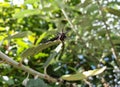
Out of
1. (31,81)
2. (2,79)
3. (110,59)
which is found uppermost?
(31,81)

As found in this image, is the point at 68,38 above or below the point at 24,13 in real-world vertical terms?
below

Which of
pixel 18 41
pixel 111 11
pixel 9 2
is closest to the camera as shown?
pixel 111 11

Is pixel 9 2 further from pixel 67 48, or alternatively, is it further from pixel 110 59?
pixel 110 59

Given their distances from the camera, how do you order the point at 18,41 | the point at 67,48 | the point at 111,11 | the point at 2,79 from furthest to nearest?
the point at 67,48
the point at 18,41
the point at 111,11
the point at 2,79

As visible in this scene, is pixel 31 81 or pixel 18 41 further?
pixel 18 41

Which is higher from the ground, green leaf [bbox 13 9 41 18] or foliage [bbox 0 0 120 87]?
green leaf [bbox 13 9 41 18]

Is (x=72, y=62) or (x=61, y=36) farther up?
(x=61, y=36)

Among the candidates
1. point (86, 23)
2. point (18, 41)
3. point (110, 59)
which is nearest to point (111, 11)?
point (86, 23)

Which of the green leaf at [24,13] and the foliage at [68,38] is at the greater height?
the green leaf at [24,13]
